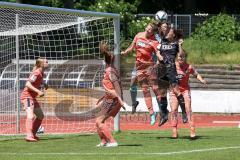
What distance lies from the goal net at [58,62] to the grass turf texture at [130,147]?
2.46 m

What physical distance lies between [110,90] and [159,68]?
3.07 meters

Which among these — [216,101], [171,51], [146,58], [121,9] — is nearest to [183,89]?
[171,51]

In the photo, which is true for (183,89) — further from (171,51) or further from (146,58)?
(146,58)

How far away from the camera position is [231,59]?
35.4m

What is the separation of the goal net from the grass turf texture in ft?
8.07

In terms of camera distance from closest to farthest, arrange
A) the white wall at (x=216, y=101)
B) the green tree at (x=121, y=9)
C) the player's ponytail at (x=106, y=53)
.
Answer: the player's ponytail at (x=106, y=53) → the white wall at (x=216, y=101) → the green tree at (x=121, y=9)

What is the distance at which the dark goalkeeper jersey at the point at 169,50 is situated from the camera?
1636cm

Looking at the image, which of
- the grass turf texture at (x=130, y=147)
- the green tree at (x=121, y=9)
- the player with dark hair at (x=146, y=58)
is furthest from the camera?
the green tree at (x=121, y=9)

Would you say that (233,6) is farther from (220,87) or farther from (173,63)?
(173,63)

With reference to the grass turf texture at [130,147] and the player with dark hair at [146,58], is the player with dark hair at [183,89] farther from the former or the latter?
the player with dark hair at [146,58]

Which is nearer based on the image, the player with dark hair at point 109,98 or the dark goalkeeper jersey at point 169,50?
the player with dark hair at point 109,98

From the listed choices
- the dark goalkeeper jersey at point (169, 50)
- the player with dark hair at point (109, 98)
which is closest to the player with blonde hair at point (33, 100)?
the player with dark hair at point (109, 98)

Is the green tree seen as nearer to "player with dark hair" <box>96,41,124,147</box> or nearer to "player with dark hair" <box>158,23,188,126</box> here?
"player with dark hair" <box>158,23,188,126</box>

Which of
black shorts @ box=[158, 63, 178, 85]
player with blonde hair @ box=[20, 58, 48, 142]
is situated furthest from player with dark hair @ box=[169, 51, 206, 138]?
player with blonde hair @ box=[20, 58, 48, 142]
